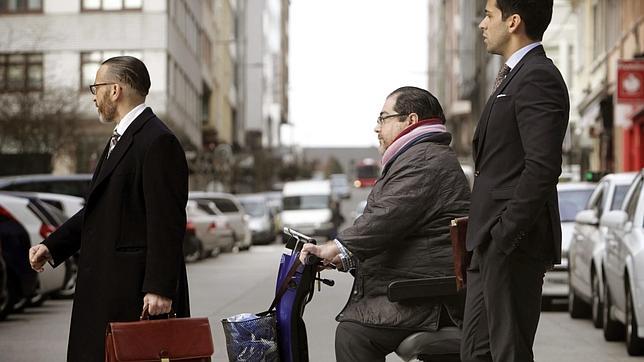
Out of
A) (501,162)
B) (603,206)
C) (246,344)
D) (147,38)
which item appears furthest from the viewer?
(147,38)

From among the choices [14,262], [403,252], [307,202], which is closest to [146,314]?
[403,252]

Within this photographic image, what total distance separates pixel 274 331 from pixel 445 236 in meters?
0.82

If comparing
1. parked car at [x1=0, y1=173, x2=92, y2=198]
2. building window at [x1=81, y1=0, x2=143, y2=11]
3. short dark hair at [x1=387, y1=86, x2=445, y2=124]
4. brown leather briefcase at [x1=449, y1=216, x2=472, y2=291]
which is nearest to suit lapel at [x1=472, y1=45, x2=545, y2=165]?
brown leather briefcase at [x1=449, y1=216, x2=472, y2=291]

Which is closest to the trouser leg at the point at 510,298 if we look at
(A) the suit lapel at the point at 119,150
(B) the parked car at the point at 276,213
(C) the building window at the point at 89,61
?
(A) the suit lapel at the point at 119,150

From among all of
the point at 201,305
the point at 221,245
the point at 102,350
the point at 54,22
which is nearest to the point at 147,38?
the point at 54,22

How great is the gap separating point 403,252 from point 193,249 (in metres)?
28.8

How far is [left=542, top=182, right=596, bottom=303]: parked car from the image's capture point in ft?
64.7

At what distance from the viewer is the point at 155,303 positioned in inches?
248

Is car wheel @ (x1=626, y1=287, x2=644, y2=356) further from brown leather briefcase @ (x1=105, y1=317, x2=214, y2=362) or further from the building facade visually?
the building facade

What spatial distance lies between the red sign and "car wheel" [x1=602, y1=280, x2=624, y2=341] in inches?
713

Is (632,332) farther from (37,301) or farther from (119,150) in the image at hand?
(37,301)

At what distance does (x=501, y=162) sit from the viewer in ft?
18.0

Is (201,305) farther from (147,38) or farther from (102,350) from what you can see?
(147,38)

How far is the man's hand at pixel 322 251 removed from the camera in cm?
627
